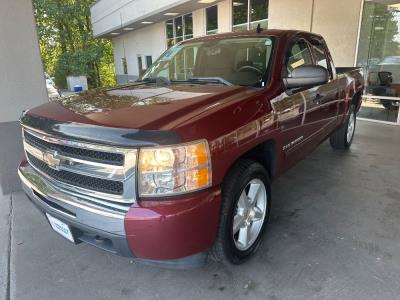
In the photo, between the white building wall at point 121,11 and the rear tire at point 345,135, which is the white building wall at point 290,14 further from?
the rear tire at point 345,135

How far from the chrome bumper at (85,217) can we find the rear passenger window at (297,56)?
211 cm

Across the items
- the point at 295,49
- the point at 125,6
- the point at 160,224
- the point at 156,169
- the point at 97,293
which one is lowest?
the point at 97,293

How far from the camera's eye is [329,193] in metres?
3.89

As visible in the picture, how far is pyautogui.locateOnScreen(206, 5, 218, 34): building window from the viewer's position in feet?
41.2

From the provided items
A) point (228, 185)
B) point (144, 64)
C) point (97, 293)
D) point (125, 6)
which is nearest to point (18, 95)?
point (97, 293)

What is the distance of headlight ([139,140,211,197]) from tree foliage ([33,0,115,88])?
2001cm

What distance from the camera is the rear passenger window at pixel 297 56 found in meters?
3.19

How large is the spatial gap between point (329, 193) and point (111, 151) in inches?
115

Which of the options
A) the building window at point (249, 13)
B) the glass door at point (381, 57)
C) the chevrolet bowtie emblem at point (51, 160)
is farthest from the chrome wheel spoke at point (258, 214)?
the building window at point (249, 13)

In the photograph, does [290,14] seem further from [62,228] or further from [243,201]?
[62,228]

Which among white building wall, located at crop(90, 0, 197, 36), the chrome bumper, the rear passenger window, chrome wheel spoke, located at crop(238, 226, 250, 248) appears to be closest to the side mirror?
the rear passenger window

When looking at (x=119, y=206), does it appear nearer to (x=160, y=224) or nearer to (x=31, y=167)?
(x=160, y=224)

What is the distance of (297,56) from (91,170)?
2.53 meters

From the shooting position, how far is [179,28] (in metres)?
15.3
